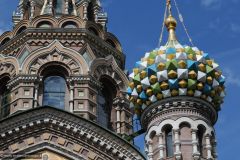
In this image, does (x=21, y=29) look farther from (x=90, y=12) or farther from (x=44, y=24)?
(x=90, y=12)

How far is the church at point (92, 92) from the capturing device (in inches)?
656

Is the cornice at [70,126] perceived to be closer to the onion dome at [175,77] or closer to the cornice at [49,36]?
the cornice at [49,36]

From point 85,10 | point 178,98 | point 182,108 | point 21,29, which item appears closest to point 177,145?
point 182,108

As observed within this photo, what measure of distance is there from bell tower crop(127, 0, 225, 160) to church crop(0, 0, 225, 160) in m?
0.02

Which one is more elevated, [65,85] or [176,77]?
[65,85]

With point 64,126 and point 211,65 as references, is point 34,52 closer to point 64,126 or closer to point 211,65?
point 64,126

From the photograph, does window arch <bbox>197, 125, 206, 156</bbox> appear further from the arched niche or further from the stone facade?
the arched niche

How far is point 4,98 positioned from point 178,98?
799cm

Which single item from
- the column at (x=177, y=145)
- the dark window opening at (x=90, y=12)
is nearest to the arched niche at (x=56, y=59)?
the dark window opening at (x=90, y=12)

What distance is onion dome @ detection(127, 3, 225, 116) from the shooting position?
54.6 ft

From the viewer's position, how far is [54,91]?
2300cm

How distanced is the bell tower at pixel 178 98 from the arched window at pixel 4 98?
6804mm

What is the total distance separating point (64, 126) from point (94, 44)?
3902 mm

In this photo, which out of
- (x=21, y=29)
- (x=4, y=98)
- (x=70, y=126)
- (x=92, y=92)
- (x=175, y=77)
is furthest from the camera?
(x=21, y=29)
